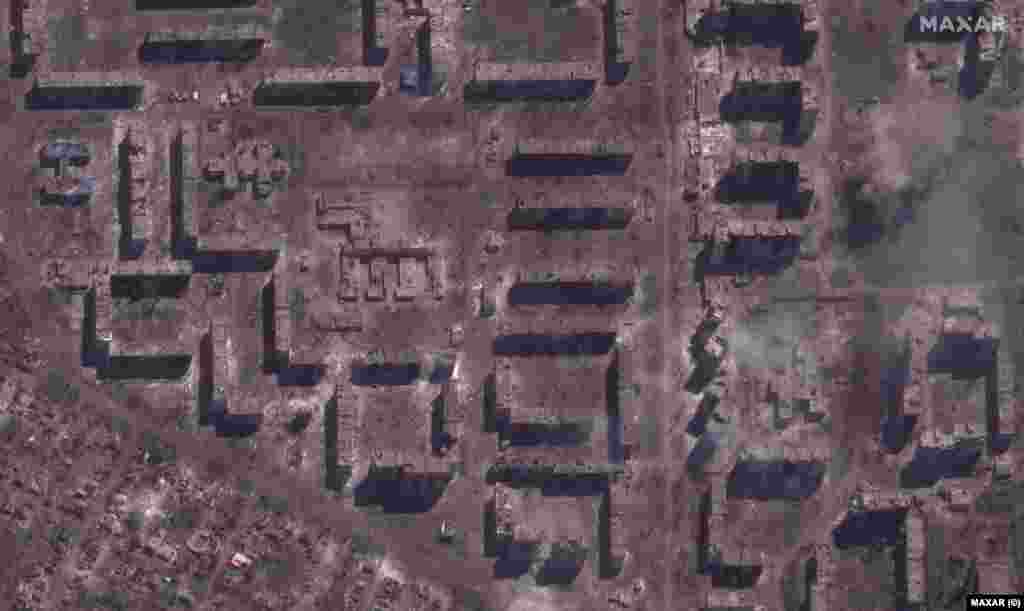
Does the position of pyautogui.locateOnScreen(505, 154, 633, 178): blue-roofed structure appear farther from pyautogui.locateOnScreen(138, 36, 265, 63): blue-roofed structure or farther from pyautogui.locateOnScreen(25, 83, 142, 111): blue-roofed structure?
pyautogui.locateOnScreen(25, 83, 142, 111): blue-roofed structure

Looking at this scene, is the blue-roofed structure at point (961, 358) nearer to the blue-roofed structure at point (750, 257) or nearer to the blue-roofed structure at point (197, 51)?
the blue-roofed structure at point (750, 257)

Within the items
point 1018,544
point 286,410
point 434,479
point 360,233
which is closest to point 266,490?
point 286,410

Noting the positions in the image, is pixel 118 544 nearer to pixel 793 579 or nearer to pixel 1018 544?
pixel 793 579

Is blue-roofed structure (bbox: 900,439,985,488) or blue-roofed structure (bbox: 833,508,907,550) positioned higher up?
blue-roofed structure (bbox: 900,439,985,488)

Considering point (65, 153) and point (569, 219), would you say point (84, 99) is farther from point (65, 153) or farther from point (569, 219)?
point (569, 219)

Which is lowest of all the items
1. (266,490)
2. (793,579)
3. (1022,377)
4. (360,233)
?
(793,579)

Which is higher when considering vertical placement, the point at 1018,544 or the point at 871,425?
the point at 871,425

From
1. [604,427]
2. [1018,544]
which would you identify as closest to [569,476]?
[604,427]

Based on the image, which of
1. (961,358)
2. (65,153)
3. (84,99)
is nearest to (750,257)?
(961,358)

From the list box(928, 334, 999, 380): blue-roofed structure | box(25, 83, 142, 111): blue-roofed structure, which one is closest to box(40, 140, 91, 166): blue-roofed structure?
box(25, 83, 142, 111): blue-roofed structure

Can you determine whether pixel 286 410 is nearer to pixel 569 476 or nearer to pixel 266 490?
pixel 266 490
